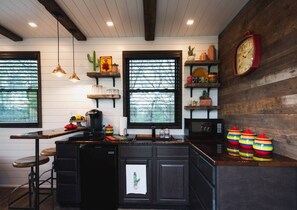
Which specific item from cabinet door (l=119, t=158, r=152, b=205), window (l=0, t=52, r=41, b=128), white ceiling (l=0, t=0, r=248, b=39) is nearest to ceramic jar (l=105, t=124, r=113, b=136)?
cabinet door (l=119, t=158, r=152, b=205)

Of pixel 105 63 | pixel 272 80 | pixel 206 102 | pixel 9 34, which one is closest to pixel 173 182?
pixel 206 102

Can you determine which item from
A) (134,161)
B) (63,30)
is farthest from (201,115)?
(63,30)

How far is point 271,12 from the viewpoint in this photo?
4.98ft

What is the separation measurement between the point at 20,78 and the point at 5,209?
2113 mm

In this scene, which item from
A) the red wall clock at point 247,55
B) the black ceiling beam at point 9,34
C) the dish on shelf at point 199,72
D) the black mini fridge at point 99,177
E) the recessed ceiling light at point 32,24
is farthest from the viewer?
the dish on shelf at point 199,72

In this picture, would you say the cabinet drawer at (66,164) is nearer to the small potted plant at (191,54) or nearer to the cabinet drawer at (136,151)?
the cabinet drawer at (136,151)

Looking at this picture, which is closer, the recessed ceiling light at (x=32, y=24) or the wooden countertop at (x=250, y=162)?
the wooden countertop at (x=250, y=162)

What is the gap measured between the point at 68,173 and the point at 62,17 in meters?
2.17

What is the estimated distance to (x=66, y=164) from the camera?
2.25 meters

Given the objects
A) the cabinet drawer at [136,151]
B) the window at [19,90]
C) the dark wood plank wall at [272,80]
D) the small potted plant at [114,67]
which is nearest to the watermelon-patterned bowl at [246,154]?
→ the dark wood plank wall at [272,80]

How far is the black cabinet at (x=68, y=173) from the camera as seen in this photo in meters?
2.24

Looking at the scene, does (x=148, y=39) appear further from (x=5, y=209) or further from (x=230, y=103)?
(x=5, y=209)

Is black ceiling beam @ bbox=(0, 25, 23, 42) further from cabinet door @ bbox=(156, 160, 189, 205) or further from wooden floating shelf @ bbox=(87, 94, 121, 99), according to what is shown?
cabinet door @ bbox=(156, 160, 189, 205)

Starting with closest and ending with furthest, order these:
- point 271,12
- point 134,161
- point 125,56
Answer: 1. point 271,12
2. point 134,161
3. point 125,56
